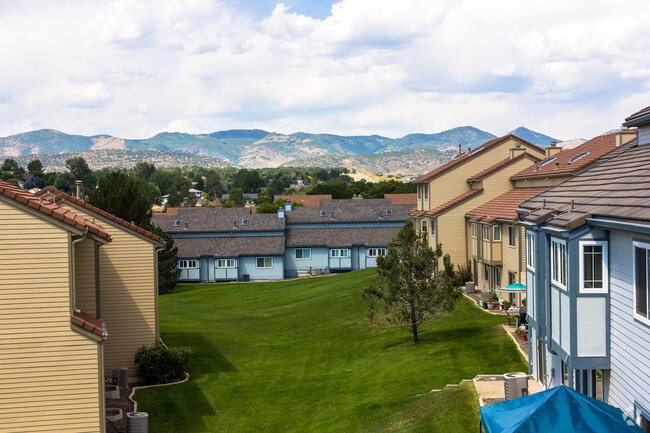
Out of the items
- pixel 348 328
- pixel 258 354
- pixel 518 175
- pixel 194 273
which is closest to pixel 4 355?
pixel 258 354

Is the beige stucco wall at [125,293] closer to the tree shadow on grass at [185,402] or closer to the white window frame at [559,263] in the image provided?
the tree shadow on grass at [185,402]

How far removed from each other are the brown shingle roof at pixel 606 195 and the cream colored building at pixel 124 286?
50.5ft

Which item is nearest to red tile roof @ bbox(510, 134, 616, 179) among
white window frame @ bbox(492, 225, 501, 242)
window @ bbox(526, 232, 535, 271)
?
white window frame @ bbox(492, 225, 501, 242)

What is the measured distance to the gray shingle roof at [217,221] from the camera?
242 ft

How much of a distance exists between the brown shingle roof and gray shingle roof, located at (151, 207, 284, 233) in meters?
54.3

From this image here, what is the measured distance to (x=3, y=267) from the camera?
54.4 ft

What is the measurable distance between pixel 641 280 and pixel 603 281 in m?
1.76

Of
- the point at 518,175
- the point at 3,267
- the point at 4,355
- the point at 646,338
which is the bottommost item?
the point at 4,355

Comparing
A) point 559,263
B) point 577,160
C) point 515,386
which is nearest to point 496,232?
point 577,160

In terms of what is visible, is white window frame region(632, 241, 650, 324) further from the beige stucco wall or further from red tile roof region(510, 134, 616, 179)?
red tile roof region(510, 134, 616, 179)

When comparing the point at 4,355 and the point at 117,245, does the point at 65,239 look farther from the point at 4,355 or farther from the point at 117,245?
the point at 117,245

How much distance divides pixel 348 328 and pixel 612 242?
2695 cm

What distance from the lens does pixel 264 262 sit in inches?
2827

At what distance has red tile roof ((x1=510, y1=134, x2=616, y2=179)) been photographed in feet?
113
